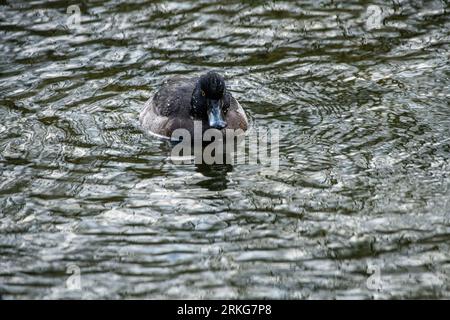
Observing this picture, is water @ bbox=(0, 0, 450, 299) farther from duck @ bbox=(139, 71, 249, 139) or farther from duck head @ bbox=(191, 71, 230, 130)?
duck head @ bbox=(191, 71, 230, 130)

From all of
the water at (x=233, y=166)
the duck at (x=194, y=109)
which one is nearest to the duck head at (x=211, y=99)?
the duck at (x=194, y=109)

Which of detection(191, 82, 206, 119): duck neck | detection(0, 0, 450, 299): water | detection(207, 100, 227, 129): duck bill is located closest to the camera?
detection(0, 0, 450, 299): water

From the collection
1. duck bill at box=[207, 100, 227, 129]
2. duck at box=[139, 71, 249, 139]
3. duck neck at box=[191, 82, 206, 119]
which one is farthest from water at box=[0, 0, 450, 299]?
duck bill at box=[207, 100, 227, 129]

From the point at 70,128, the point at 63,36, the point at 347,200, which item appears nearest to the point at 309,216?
the point at 347,200

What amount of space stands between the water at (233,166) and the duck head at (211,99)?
64cm

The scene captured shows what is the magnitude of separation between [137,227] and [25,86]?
4.67 m

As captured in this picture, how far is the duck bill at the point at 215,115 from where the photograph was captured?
11.4 m

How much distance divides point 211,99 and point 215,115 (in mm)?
217

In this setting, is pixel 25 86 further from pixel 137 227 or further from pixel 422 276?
pixel 422 276

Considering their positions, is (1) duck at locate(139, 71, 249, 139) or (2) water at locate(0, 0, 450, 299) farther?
(1) duck at locate(139, 71, 249, 139)

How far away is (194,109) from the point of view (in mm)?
11891

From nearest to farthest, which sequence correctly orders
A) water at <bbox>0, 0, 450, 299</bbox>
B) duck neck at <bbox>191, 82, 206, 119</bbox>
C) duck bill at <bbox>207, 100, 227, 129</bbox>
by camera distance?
water at <bbox>0, 0, 450, 299</bbox>
duck bill at <bbox>207, 100, 227, 129</bbox>
duck neck at <bbox>191, 82, 206, 119</bbox>

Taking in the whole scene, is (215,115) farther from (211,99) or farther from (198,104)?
(198,104)

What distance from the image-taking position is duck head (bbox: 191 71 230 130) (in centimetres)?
1145
